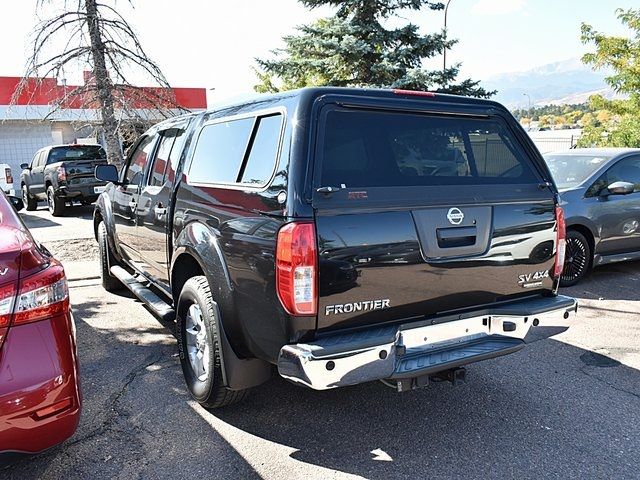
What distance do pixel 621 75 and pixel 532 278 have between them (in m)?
11.2

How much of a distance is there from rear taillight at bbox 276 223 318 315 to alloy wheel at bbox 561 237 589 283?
512 cm

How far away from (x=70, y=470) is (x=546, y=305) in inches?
118

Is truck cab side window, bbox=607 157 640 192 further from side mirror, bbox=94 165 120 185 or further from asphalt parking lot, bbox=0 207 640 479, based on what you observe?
side mirror, bbox=94 165 120 185

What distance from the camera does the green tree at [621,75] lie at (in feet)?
39.5

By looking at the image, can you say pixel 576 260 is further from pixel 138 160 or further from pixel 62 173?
pixel 62 173

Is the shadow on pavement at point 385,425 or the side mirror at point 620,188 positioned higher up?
the side mirror at point 620,188

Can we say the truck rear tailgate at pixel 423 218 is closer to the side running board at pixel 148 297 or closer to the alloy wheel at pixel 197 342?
the alloy wheel at pixel 197 342

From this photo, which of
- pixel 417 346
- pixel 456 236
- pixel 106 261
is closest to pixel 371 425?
pixel 417 346

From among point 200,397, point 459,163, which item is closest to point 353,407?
point 200,397

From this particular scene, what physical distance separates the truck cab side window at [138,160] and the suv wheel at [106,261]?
95 centimetres

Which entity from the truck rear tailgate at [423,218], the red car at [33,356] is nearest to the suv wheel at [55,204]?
the red car at [33,356]

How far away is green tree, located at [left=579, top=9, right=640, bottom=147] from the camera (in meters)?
12.0

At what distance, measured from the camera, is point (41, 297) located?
2467 millimetres

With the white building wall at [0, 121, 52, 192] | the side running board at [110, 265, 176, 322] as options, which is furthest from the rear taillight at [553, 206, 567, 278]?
the white building wall at [0, 121, 52, 192]
